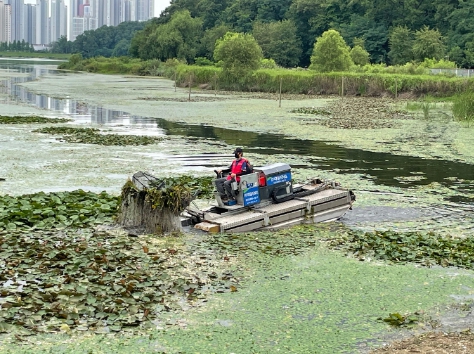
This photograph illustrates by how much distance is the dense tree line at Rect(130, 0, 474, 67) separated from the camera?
80188 millimetres

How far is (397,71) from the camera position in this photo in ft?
197

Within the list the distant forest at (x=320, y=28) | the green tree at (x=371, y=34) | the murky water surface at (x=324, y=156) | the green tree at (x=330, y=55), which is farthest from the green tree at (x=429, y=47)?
the murky water surface at (x=324, y=156)

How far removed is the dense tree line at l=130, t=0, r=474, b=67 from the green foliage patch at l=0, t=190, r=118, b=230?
6456 cm

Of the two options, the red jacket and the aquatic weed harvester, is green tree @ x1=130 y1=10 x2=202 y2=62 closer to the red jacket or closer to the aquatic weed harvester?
the aquatic weed harvester

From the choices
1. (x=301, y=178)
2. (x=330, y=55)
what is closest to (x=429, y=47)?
(x=330, y=55)

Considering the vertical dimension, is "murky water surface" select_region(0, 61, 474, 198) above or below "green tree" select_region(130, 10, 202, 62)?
below

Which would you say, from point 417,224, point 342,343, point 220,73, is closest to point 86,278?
point 342,343

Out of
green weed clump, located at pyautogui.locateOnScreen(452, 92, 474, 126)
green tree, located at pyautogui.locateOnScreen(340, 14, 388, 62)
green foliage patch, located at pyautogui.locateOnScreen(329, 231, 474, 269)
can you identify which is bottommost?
green foliage patch, located at pyautogui.locateOnScreen(329, 231, 474, 269)

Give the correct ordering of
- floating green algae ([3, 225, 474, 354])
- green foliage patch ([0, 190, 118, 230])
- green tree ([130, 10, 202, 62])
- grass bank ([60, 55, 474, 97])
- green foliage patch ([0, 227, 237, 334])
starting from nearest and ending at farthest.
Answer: floating green algae ([3, 225, 474, 354]) → green foliage patch ([0, 227, 237, 334]) → green foliage patch ([0, 190, 118, 230]) → grass bank ([60, 55, 474, 97]) → green tree ([130, 10, 202, 62])

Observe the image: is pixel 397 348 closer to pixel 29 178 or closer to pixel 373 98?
pixel 29 178

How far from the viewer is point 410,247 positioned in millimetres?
11578

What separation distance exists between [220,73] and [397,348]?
54805 mm

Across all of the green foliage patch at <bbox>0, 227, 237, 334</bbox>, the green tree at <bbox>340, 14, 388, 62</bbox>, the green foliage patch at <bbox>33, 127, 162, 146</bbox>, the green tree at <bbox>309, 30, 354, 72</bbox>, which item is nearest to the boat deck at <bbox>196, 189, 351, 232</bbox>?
the green foliage patch at <bbox>0, 227, 237, 334</bbox>

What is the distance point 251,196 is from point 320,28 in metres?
91.7
